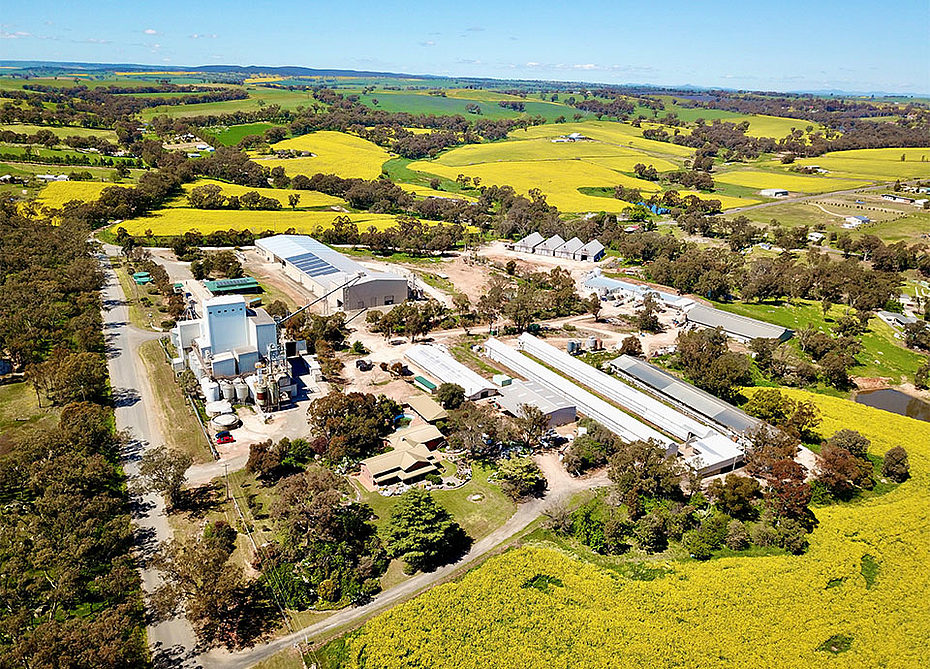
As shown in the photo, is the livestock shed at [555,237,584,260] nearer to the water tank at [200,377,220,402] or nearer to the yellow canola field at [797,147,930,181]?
the water tank at [200,377,220,402]

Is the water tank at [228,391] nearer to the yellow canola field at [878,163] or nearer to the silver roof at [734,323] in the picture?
the silver roof at [734,323]

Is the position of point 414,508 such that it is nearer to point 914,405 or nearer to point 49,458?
point 49,458

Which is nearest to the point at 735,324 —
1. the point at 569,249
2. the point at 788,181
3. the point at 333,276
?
the point at 569,249

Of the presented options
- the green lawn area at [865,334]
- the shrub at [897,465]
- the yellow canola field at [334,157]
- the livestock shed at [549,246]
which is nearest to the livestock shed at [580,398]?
the shrub at [897,465]

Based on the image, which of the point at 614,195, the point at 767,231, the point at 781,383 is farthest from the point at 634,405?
the point at 614,195

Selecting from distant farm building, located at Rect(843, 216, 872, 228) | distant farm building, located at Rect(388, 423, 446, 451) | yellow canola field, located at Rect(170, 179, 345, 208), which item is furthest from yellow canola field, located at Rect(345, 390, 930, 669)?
yellow canola field, located at Rect(170, 179, 345, 208)

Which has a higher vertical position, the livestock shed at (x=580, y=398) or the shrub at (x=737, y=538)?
the livestock shed at (x=580, y=398)

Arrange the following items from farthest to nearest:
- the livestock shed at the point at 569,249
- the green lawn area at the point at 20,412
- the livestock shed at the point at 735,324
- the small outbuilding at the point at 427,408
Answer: the livestock shed at the point at 569,249 < the livestock shed at the point at 735,324 < the small outbuilding at the point at 427,408 < the green lawn area at the point at 20,412
